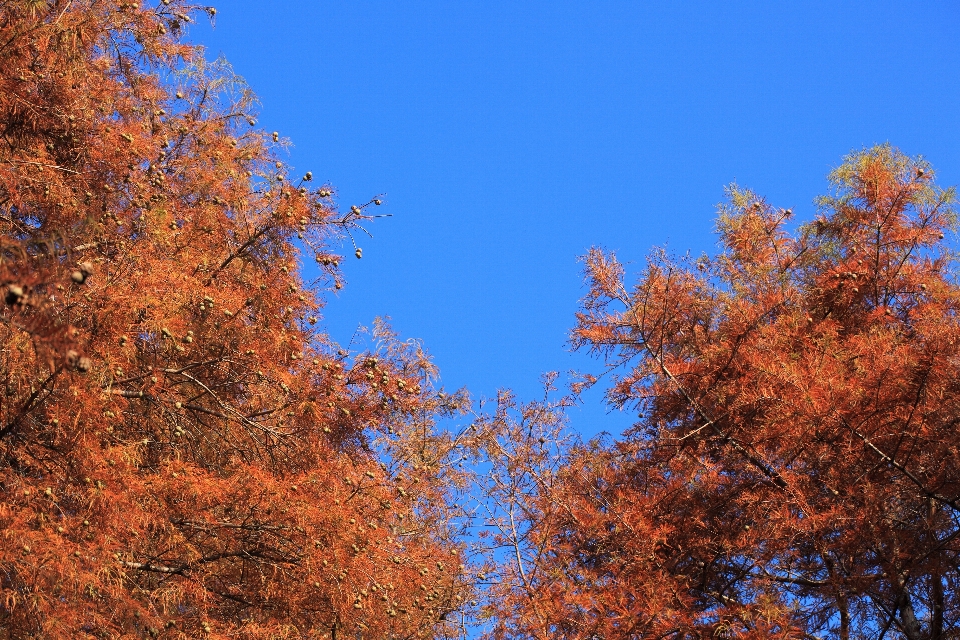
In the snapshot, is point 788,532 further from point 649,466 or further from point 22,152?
point 22,152

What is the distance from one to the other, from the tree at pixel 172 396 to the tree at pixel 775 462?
1516 millimetres

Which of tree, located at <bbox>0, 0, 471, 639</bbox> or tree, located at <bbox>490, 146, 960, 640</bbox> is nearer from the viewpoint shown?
tree, located at <bbox>0, 0, 471, 639</bbox>

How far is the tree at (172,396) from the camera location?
209 inches

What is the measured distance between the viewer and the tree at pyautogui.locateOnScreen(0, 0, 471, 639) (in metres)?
5.31

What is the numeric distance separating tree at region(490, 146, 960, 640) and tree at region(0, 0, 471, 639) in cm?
152

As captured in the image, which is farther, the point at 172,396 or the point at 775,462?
the point at 775,462

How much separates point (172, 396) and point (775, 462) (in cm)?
484

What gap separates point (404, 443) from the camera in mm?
10969

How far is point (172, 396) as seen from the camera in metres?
6.46

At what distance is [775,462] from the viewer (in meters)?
8.05

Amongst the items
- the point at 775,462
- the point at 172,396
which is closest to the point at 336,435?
the point at 172,396

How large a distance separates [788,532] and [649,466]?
194 centimetres

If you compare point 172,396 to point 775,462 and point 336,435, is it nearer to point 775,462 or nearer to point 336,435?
point 336,435

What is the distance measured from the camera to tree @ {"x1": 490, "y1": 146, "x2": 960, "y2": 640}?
715cm
